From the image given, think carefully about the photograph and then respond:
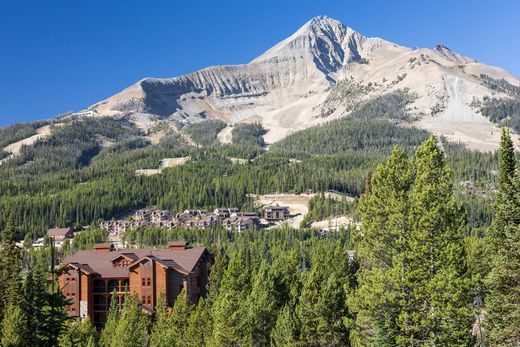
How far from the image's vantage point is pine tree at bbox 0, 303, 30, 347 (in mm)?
54469

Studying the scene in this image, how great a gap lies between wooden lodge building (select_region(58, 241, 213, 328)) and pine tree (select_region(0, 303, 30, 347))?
37.6 m

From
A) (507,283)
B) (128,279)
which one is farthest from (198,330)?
(128,279)

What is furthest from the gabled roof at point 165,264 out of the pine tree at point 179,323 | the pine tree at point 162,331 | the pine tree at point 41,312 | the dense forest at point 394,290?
the pine tree at point 41,312

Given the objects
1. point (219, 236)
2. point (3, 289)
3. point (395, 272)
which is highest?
point (395, 272)

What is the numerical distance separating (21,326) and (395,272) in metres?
38.3

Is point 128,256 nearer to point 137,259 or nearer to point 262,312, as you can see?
point 137,259

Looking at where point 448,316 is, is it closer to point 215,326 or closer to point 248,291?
point 215,326

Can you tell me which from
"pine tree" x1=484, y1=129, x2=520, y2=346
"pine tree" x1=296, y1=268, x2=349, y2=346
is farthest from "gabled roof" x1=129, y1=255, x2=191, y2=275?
"pine tree" x1=484, y1=129, x2=520, y2=346

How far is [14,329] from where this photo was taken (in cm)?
5462

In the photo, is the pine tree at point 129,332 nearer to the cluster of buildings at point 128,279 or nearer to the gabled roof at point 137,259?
the cluster of buildings at point 128,279

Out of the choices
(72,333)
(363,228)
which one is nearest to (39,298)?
(72,333)

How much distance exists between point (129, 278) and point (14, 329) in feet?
143

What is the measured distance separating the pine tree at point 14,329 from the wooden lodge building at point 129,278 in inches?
1482

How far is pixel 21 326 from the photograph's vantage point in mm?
55594
